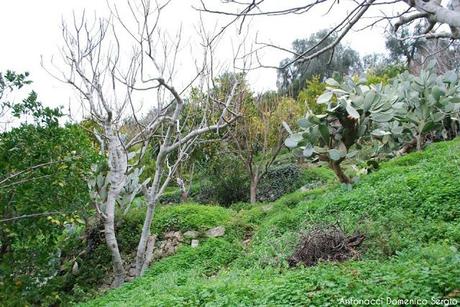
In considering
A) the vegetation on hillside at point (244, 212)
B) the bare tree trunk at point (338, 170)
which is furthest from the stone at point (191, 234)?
the bare tree trunk at point (338, 170)

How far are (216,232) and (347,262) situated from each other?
13.5ft

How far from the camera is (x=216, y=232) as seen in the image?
8.35 m

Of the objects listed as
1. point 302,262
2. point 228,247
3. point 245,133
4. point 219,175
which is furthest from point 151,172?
point 302,262

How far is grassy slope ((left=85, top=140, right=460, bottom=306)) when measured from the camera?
346 cm

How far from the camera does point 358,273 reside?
12.5 ft

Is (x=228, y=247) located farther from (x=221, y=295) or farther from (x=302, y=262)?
(x=221, y=295)

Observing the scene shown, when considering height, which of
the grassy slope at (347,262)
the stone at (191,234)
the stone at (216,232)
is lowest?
the grassy slope at (347,262)

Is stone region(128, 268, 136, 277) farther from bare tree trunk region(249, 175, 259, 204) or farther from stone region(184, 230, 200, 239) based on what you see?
bare tree trunk region(249, 175, 259, 204)

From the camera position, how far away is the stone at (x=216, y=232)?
27.2 ft

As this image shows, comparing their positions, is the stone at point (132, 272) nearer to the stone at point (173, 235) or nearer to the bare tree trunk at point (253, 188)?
the stone at point (173, 235)

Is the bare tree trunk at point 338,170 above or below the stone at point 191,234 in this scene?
above

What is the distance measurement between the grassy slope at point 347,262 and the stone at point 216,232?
6.1 inches

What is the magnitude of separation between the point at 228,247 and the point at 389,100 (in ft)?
12.6

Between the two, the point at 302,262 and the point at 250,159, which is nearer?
the point at 302,262
